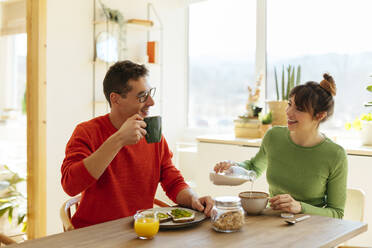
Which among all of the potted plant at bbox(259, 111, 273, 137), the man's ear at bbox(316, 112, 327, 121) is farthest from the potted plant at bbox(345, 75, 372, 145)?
the man's ear at bbox(316, 112, 327, 121)

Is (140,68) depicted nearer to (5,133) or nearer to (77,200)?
(77,200)

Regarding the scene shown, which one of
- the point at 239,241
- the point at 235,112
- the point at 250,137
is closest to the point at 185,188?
the point at 239,241

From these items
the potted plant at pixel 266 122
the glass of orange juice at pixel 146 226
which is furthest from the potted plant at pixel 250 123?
the glass of orange juice at pixel 146 226

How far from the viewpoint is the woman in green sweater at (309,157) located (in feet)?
5.94

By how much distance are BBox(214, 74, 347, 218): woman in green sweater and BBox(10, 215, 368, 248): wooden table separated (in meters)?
0.36

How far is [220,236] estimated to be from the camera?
1278 mm

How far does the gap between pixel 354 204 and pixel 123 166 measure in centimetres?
107

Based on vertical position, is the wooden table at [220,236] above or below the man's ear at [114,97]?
below

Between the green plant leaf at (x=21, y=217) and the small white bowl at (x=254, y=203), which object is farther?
the green plant leaf at (x=21, y=217)

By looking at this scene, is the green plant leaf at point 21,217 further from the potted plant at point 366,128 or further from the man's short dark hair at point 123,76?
the potted plant at point 366,128

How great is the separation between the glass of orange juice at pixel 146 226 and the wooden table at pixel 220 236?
0.06ft

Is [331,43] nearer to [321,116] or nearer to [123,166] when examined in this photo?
[321,116]

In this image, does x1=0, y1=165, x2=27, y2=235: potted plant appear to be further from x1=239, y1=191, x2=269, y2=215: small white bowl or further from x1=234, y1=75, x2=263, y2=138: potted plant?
x1=239, y1=191, x2=269, y2=215: small white bowl

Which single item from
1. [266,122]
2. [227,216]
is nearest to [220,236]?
[227,216]
